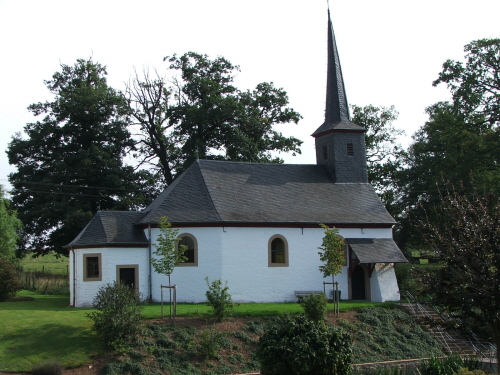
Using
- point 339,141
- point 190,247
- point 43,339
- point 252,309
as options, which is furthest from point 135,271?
point 339,141

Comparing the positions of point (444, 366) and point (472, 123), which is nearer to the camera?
point (444, 366)

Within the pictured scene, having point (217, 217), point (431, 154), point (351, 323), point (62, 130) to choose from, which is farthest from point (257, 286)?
point (431, 154)

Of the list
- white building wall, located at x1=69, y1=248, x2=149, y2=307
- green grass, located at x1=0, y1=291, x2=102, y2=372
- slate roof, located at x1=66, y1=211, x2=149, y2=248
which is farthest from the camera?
slate roof, located at x1=66, y1=211, x2=149, y2=248

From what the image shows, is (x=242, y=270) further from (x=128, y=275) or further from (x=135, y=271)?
(x=128, y=275)

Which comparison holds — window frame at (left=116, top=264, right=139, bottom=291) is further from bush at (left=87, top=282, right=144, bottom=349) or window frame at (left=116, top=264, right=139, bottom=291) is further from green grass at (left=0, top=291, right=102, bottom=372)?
bush at (left=87, top=282, right=144, bottom=349)

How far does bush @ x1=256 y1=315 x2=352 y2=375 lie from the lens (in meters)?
15.6

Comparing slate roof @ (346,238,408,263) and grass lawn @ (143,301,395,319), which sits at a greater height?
slate roof @ (346,238,408,263)

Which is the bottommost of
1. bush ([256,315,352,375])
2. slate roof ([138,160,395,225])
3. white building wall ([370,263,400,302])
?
bush ([256,315,352,375])

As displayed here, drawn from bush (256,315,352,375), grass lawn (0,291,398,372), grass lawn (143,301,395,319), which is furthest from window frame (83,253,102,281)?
bush (256,315,352,375)

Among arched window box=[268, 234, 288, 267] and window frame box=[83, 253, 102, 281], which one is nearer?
window frame box=[83, 253, 102, 281]

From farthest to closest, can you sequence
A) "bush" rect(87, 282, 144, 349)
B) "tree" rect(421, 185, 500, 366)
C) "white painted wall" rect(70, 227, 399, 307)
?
"white painted wall" rect(70, 227, 399, 307)
"bush" rect(87, 282, 144, 349)
"tree" rect(421, 185, 500, 366)

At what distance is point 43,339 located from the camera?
70.9 feet

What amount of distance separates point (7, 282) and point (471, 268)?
962 inches

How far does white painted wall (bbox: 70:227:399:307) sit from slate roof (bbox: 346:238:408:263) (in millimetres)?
743
